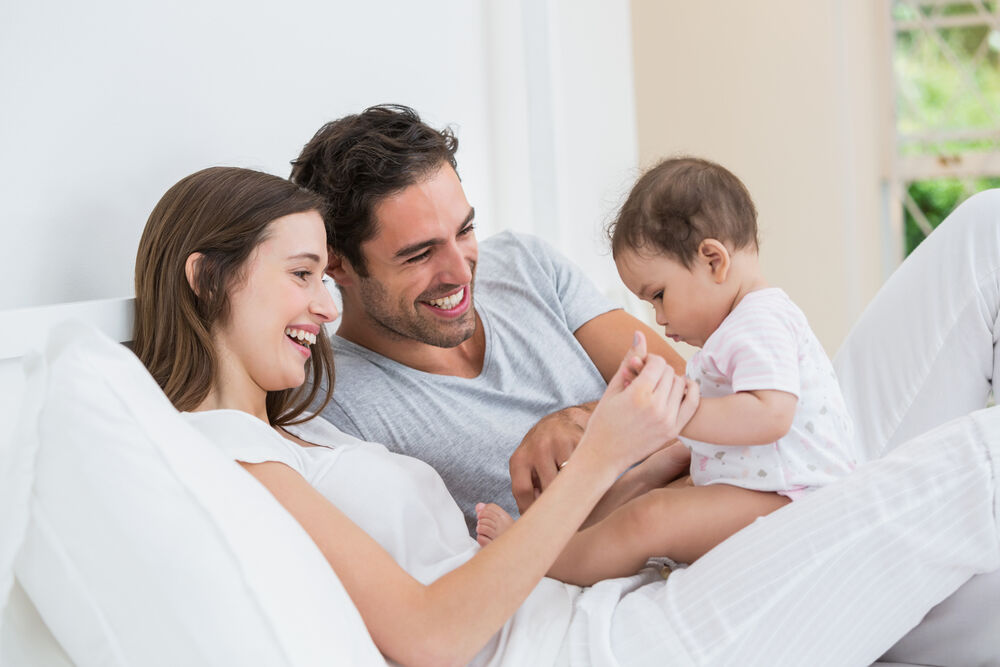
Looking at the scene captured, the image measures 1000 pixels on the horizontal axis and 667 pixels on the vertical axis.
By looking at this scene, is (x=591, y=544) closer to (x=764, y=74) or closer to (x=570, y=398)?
(x=570, y=398)

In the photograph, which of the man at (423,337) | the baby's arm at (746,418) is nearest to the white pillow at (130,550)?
the baby's arm at (746,418)

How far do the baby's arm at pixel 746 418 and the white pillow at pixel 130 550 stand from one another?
58 cm

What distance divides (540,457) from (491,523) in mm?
166

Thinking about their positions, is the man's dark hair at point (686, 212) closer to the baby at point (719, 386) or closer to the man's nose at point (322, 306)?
the baby at point (719, 386)

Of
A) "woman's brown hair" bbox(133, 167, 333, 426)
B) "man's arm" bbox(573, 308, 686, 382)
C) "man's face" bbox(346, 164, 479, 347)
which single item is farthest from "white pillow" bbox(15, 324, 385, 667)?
"man's arm" bbox(573, 308, 686, 382)

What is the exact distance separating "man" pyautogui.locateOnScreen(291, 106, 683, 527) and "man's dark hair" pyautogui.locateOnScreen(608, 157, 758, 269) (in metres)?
0.36

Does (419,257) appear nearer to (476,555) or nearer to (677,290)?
(677,290)

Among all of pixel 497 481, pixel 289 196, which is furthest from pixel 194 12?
pixel 497 481

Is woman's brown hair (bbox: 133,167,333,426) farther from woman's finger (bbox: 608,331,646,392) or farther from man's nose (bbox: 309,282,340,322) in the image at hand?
woman's finger (bbox: 608,331,646,392)

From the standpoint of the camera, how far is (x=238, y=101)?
163 cm

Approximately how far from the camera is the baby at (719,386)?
1240 mm

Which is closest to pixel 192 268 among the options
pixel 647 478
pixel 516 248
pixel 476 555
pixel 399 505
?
pixel 399 505

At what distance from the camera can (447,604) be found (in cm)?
107

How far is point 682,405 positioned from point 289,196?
600 mm
